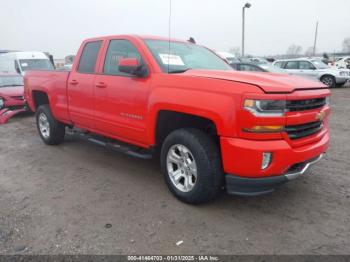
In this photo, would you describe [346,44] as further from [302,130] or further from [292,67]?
[302,130]

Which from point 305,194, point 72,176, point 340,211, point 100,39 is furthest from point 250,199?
point 100,39

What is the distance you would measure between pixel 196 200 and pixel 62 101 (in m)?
3.10

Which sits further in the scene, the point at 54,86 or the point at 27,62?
the point at 27,62

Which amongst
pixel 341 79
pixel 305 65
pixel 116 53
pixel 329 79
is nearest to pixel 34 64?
pixel 116 53

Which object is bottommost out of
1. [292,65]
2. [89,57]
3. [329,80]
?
[329,80]

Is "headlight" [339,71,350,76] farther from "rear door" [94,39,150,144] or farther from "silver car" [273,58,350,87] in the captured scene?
"rear door" [94,39,150,144]

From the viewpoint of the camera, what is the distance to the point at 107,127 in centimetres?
422

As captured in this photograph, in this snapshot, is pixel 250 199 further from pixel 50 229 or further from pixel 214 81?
pixel 50 229

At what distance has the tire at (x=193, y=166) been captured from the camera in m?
3.00

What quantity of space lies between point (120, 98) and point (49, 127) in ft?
7.94

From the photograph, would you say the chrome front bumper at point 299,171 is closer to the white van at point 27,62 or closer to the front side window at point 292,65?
the front side window at point 292,65

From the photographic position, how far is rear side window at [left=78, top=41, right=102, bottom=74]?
4.50 m

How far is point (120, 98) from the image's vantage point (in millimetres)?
3861

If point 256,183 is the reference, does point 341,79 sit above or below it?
below
